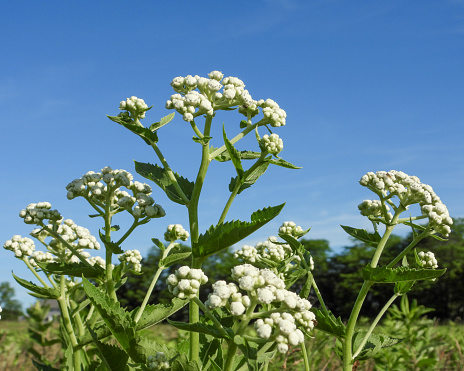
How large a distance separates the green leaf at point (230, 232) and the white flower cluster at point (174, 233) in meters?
1.48

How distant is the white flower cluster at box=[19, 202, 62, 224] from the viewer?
527 centimetres

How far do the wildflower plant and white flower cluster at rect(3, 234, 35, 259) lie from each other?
19 mm

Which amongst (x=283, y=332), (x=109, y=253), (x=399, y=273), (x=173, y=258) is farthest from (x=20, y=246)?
(x=399, y=273)

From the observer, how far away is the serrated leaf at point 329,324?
404 centimetres

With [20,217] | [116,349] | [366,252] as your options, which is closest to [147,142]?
[116,349]

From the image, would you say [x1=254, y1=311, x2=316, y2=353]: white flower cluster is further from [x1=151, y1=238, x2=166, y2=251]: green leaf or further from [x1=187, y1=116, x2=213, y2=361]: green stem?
[x1=151, y1=238, x2=166, y2=251]: green leaf

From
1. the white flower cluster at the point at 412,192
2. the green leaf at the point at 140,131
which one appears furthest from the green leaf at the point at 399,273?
the green leaf at the point at 140,131

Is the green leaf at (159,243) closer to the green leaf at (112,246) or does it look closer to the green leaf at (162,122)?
the green leaf at (112,246)

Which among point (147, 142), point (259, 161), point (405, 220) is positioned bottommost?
point (405, 220)

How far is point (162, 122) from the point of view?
4.36 m

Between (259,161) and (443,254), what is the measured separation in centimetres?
7026

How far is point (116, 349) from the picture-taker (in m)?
3.30

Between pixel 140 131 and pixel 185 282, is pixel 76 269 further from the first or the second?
pixel 185 282

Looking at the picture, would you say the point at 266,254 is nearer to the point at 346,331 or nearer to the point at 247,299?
the point at 346,331
